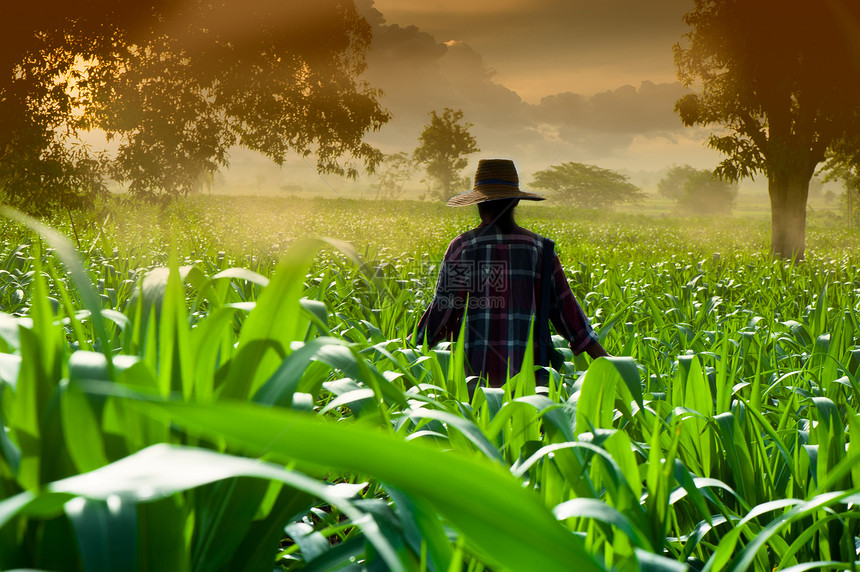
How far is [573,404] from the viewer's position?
1781mm

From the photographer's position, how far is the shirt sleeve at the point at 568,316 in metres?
2.97

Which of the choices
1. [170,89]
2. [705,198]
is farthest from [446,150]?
[705,198]

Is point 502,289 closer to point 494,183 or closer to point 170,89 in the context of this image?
point 494,183

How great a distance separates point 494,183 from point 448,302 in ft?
2.24

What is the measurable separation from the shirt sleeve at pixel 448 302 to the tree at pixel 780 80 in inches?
485

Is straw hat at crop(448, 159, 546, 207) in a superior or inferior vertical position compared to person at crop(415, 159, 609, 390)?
superior

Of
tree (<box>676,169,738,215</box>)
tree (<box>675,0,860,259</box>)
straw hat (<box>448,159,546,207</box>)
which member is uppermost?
tree (<box>676,169,738,215</box>)

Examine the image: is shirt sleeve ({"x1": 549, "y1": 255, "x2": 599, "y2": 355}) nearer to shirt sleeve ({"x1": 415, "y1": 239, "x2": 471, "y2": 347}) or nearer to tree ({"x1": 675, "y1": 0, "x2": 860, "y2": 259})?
shirt sleeve ({"x1": 415, "y1": 239, "x2": 471, "y2": 347})

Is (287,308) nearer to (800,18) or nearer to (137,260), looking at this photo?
(137,260)

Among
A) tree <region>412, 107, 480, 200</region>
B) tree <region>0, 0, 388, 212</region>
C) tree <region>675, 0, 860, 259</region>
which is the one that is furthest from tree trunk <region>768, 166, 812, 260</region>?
tree <region>412, 107, 480, 200</region>

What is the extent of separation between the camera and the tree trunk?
1398 cm

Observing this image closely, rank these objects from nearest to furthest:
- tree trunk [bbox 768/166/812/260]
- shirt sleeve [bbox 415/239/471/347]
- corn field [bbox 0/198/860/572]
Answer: corn field [bbox 0/198/860/572] → shirt sleeve [bbox 415/239/471/347] → tree trunk [bbox 768/166/812/260]

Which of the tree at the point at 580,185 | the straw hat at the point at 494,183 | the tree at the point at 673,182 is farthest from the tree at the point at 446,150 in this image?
the tree at the point at 673,182

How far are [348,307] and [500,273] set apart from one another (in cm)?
181
